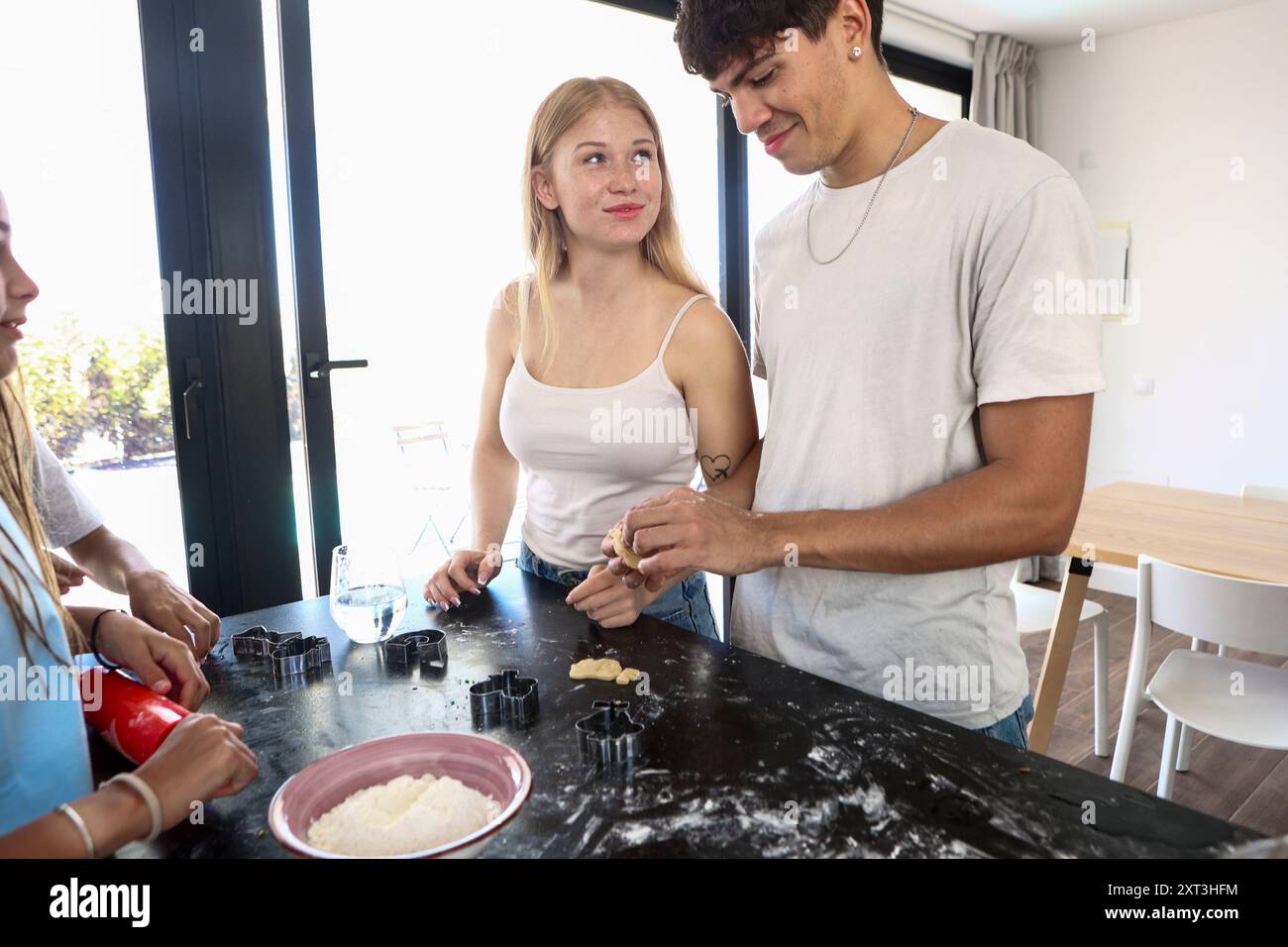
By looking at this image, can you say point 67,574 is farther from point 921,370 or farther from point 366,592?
point 921,370

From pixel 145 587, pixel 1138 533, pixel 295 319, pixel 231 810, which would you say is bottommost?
pixel 1138 533

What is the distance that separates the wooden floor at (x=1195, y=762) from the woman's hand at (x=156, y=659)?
2.55 meters

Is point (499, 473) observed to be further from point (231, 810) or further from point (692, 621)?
point (231, 810)

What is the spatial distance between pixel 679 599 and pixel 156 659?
87cm

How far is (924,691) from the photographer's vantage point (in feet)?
4.05

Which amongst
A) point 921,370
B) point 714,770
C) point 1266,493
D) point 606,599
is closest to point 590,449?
point 606,599

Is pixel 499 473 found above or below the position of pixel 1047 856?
above

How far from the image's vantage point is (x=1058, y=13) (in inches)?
185

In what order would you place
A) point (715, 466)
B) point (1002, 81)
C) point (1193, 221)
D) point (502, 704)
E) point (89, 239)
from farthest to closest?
point (1002, 81)
point (1193, 221)
point (89, 239)
point (715, 466)
point (502, 704)

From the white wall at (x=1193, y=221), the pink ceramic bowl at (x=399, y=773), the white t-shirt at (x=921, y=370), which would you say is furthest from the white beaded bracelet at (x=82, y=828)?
the white wall at (x=1193, y=221)

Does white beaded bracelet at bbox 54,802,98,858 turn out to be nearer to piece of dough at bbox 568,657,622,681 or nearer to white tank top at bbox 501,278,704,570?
piece of dough at bbox 568,657,622,681

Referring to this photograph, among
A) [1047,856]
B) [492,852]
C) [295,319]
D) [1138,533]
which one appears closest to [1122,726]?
[1138,533]

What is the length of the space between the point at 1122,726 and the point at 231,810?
256 cm
